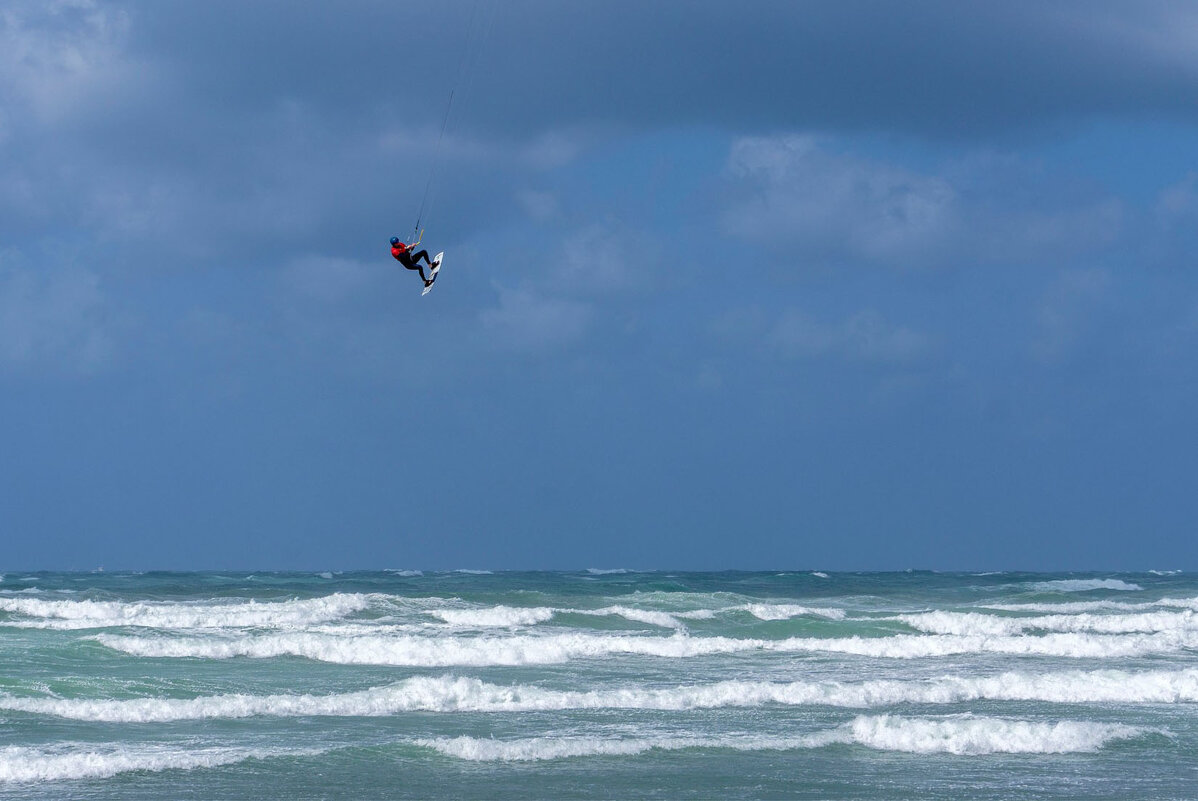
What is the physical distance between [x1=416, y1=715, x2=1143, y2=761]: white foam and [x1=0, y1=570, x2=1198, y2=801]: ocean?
34mm

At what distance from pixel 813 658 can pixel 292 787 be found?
38.3 feet

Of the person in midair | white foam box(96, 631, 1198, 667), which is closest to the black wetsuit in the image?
the person in midair

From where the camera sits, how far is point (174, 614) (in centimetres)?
2716

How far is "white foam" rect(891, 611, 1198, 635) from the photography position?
1048 inches

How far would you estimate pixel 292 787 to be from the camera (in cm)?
1138

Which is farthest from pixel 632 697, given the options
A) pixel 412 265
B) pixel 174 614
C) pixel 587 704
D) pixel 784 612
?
pixel 174 614

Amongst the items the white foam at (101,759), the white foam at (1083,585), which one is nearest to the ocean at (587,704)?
the white foam at (101,759)

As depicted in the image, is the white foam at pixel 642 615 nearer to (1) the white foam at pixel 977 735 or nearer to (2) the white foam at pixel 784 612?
(2) the white foam at pixel 784 612

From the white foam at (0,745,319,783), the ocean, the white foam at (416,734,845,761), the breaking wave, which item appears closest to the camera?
the white foam at (0,745,319,783)

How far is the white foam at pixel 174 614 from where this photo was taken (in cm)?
2556

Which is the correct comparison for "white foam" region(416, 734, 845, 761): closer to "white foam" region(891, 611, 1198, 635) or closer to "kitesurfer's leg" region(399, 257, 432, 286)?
"kitesurfer's leg" region(399, 257, 432, 286)

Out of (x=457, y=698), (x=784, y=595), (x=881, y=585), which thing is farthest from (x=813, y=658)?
(x=881, y=585)

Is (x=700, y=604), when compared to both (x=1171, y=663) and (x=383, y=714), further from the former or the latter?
(x=383, y=714)

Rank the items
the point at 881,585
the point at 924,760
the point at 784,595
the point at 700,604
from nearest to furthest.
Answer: the point at 924,760, the point at 700,604, the point at 784,595, the point at 881,585
